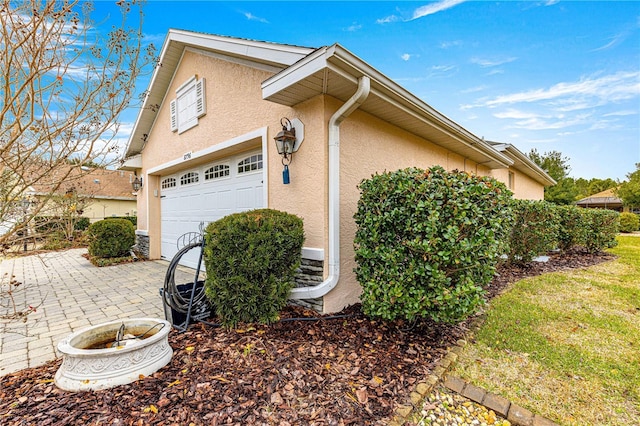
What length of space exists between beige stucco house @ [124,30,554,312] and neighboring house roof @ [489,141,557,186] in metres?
1.08

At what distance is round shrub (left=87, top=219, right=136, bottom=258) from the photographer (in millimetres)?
8406

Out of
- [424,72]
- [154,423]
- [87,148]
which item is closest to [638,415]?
[154,423]

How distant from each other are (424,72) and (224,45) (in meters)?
5.77

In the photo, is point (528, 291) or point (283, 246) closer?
point (283, 246)

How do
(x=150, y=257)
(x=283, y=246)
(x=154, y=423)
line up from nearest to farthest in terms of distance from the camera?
1. (x=154, y=423)
2. (x=283, y=246)
3. (x=150, y=257)

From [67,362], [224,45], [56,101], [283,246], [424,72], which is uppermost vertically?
[424,72]

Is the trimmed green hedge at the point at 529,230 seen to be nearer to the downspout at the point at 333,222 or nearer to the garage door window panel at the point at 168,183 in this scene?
the downspout at the point at 333,222

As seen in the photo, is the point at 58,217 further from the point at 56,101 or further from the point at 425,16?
the point at 425,16

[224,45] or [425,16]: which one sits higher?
[425,16]

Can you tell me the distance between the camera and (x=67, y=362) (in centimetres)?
226

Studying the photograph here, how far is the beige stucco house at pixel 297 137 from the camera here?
378 cm

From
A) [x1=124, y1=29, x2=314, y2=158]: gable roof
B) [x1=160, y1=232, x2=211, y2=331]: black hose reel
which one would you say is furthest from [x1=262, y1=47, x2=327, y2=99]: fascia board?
[x1=160, y1=232, x2=211, y2=331]: black hose reel

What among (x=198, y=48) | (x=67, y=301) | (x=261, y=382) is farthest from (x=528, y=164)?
(x=67, y=301)

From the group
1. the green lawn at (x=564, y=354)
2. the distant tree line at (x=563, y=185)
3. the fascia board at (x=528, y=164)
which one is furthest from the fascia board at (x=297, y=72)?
the distant tree line at (x=563, y=185)
